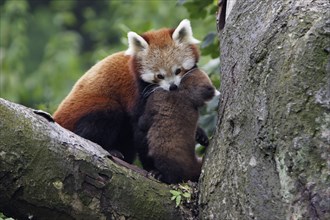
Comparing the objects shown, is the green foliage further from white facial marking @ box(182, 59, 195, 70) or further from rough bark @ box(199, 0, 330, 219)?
white facial marking @ box(182, 59, 195, 70)

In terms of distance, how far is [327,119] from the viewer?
3.53 m

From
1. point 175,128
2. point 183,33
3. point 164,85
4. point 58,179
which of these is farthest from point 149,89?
point 58,179

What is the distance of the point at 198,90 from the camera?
15.7 ft

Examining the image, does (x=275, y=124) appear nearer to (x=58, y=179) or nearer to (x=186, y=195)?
(x=186, y=195)

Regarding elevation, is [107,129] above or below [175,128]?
below

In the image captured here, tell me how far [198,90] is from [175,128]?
0.38m

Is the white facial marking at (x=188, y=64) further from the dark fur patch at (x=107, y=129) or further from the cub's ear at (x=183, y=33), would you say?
the dark fur patch at (x=107, y=129)

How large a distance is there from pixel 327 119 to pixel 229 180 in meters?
0.62

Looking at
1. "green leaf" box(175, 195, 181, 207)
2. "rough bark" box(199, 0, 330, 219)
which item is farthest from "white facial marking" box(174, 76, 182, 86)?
"green leaf" box(175, 195, 181, 207)

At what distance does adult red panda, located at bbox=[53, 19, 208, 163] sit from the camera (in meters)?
5.03

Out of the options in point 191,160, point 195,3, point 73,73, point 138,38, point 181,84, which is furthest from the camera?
point 73,73

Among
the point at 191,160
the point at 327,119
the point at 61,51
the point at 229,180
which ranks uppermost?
the point at 327,119

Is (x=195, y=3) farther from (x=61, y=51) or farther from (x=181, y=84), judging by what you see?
(x=61, y=51)

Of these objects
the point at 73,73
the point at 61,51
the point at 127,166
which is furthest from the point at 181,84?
the point at 61,51
